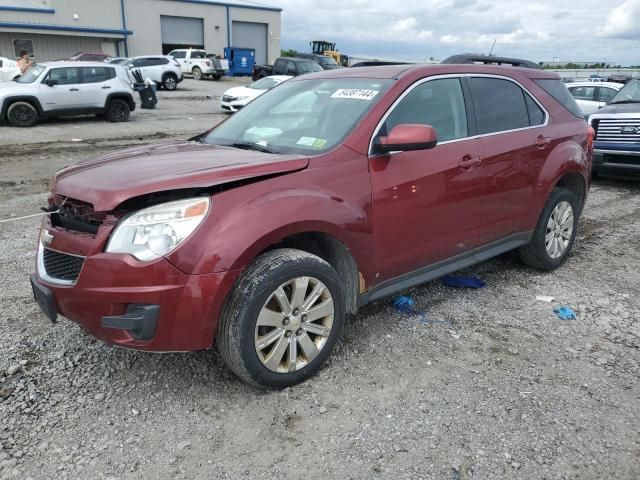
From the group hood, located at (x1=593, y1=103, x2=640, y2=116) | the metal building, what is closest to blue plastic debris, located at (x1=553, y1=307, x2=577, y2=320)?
hood, located at (x1=593, y1=103, x2=640, y2=116)

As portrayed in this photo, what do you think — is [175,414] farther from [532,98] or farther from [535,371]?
[532,98]

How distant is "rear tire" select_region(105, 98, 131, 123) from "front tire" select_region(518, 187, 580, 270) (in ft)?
45.7

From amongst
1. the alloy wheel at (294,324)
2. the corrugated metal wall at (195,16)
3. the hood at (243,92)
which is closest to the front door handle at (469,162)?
the alloy wheel at (294,324)

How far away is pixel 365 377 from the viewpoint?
10.5ft

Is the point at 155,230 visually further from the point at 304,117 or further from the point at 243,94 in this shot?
the point at 243,94

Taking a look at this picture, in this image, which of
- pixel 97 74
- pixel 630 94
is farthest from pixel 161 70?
pixel 630 94

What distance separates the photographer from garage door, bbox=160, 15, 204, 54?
43719mm

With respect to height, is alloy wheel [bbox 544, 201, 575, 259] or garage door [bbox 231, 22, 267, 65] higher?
garage door [bbox 231, 22, 267, 65]

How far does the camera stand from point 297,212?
2.90 meters

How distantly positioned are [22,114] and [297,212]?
14.1 m

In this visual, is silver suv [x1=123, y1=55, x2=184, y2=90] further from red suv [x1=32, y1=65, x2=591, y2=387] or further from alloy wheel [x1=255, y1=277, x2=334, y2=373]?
alloy wheel [x1=255, y1=277, x2=334, y2=373]

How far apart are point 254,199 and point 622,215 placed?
6241 millimetres

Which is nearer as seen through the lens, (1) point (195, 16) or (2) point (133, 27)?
(2) point (133, 27)

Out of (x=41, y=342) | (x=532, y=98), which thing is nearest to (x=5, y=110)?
(x=41, y=342)
